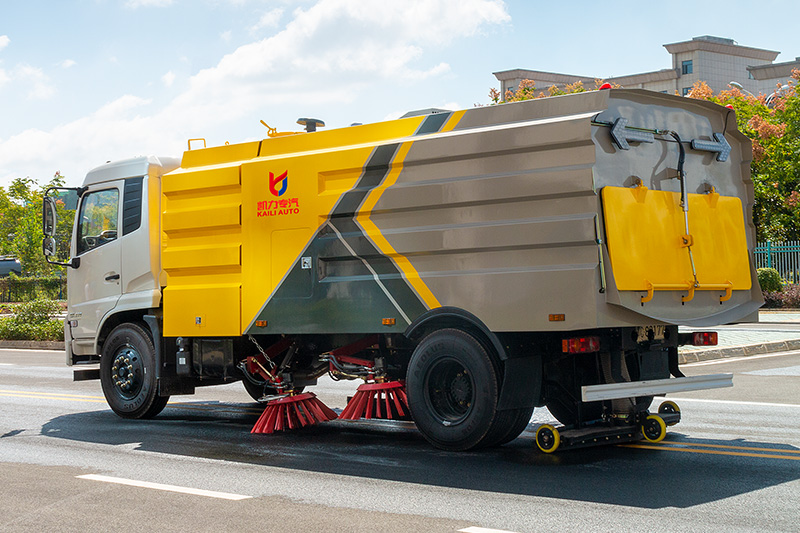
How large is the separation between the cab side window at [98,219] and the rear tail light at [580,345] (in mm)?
6186

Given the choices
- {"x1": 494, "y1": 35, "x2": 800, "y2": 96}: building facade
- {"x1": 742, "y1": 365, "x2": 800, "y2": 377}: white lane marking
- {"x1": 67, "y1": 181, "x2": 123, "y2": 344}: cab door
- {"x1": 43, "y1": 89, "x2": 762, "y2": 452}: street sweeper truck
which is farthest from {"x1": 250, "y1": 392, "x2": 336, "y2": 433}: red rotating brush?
{"x1": 494, "y1": 35, "x2": 800, "y2": 96}: building facade

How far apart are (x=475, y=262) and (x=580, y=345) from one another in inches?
44.2

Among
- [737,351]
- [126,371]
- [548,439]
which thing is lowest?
[548,439]

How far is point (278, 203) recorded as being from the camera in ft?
29.9

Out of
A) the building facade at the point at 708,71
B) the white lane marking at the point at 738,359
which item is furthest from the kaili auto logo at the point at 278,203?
the building facade at the point at 708,71

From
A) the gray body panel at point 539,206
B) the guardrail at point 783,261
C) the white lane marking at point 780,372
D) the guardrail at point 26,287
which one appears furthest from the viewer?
the guardrail at point 26,287

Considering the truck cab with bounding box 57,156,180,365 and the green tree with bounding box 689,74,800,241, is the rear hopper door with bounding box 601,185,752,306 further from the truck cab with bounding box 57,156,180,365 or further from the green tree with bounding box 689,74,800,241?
the green tree with bounding box 689,74,800,241

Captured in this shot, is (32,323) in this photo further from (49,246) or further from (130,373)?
(130,373)

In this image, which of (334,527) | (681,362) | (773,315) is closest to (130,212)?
(334,527)

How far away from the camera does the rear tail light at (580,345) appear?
7242 millimetres

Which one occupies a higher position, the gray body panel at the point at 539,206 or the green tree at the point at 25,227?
the green tree at the point at 25,227

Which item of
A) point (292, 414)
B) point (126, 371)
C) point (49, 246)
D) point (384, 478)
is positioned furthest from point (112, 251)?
point (384, 478)

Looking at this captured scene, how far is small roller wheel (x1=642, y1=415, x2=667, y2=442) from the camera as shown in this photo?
25.7 ft

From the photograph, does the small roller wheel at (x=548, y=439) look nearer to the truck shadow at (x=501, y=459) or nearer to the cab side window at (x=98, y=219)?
the truck shadow at (x=501, y=459)
